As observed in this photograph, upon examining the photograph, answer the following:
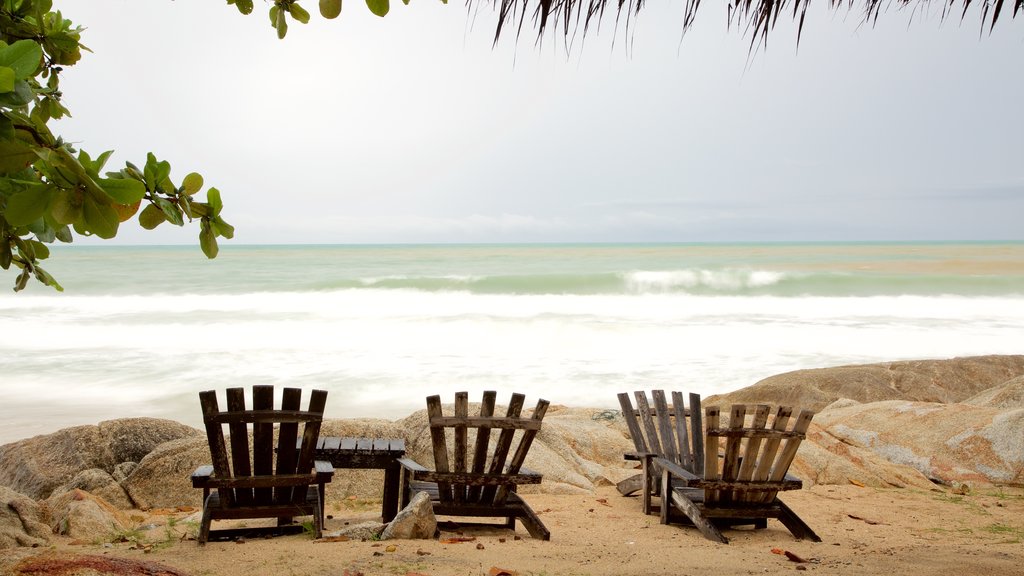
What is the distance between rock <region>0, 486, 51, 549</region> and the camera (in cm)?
482

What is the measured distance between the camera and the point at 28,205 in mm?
1344

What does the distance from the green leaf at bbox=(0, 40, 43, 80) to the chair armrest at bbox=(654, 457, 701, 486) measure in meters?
4.91

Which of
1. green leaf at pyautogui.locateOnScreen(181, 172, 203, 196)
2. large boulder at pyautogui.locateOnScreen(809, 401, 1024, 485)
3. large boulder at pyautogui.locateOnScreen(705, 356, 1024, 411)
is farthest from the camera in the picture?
large boulder at pyautogui.locateOnScreen(705, 356, 1024, 411)

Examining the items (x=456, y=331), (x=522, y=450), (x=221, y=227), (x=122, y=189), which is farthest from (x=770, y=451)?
(x=456, y=331)

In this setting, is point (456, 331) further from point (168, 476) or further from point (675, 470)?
point (675, 470)

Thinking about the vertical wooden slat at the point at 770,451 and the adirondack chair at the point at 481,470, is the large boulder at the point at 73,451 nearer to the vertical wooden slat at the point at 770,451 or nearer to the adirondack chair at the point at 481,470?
the adirondack chair at the point at 481,470

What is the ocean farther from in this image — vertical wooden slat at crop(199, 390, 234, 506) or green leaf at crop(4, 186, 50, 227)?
green leaf at crop(4, 186, 50, 227)

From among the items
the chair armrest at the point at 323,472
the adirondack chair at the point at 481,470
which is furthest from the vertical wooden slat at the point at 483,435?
the chair armrest at the point at 323,472

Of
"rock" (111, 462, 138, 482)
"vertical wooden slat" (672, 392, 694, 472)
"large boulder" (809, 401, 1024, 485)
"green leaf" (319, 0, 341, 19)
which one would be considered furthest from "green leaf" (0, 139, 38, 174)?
"large boulder" (809, 401, 1024, 485)

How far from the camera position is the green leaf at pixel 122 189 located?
4.46 ft

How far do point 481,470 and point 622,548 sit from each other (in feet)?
3.60

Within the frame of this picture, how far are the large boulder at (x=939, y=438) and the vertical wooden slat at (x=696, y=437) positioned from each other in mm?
3176

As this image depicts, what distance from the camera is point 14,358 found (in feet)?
54.7

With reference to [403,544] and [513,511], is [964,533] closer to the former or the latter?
[513,511]
